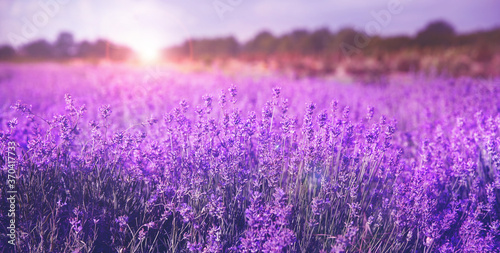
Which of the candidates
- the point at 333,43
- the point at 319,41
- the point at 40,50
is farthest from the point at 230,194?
the point at 319,41

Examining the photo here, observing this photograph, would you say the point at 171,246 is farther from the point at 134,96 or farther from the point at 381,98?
the point at 381,98

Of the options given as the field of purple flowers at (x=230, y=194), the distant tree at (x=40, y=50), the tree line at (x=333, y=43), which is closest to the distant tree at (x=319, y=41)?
the tree line at (x=333, y=43)

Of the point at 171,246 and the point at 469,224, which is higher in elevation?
the point at 469,224

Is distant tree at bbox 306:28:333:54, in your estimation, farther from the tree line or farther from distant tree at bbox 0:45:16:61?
distant tree at bbox 0:45:16:61

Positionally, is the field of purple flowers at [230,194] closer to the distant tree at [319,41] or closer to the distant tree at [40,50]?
the distant tree at [40,50]

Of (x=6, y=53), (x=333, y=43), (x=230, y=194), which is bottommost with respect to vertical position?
(x=230, y=194)

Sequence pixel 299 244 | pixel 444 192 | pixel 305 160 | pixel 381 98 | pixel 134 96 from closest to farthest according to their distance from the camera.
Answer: pixel 299 244
pixel 305 160
pixel 444 192
pixel 134 96
pixel 381 98

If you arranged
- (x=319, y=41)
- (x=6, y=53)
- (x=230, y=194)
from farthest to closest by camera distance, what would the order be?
(x=319, y=41), (x=6, y=53), (x=230, y=194)

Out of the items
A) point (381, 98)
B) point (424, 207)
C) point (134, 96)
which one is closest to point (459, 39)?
point (381, 98)

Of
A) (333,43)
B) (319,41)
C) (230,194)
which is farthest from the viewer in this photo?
Answer: (319,41)

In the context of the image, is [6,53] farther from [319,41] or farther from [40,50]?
[319,41]

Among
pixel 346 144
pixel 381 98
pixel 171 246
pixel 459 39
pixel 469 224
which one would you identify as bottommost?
pixel 171 246

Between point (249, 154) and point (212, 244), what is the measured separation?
631mm

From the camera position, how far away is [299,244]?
5.78 ft
